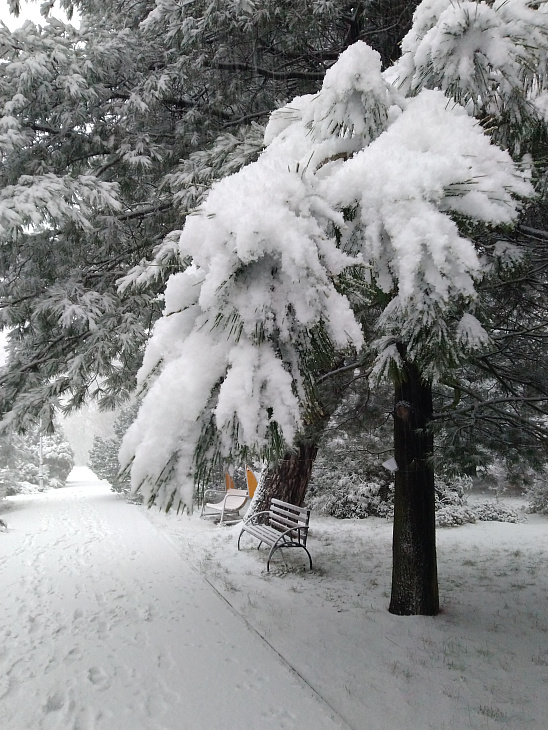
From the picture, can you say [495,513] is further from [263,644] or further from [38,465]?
[38,465]

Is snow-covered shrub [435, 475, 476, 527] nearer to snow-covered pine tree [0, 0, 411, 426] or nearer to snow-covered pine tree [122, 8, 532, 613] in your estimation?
snow-covered pine tree [0, 0, 411, 426]

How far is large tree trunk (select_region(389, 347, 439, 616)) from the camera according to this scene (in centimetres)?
457

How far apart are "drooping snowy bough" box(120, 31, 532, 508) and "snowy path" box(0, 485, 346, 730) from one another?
297 cm

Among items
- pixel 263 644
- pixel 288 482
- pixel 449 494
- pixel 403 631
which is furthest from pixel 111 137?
pixel 449 494

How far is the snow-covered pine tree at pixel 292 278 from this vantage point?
0.92 metres

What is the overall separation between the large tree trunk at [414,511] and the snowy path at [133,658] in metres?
1.59

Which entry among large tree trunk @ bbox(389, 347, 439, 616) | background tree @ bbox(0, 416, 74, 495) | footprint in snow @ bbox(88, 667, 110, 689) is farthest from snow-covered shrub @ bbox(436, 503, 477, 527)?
background tree @ bbox(0, 416, 74, 495)

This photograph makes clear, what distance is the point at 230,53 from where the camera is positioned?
4637 mm

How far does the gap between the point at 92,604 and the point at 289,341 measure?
5.63 metres

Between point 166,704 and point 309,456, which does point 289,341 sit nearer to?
point 166,704

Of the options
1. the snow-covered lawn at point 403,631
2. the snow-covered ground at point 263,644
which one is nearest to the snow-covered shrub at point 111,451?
the snow-covered ground at point 263,644

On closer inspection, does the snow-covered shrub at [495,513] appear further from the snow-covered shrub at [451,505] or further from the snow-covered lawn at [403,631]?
the snow-covered lawn at [403,631]

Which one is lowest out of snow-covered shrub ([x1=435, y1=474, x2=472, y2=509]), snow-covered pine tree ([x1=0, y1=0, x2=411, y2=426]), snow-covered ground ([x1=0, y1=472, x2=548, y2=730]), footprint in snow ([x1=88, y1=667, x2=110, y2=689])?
footprint in snow ([x1=88, y1=667, x2=110, y2=689])

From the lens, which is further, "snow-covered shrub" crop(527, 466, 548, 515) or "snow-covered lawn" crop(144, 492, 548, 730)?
"snow-covered shrub" crop(527, 466, 548, 515)
